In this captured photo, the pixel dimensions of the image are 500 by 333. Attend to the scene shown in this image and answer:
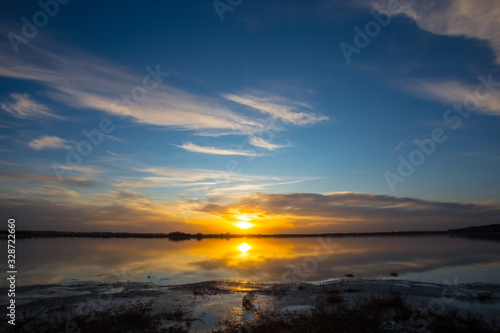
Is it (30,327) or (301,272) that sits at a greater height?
(30,327)

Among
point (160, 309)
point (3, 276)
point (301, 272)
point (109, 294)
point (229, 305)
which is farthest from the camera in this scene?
point (301, 272)

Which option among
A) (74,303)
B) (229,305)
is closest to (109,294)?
(74,303)

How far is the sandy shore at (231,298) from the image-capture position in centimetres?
1158

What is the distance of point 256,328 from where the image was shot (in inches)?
393

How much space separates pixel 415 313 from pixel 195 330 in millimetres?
8586

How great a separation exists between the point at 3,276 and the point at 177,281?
11.8 meters

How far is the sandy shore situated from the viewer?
11.6 m

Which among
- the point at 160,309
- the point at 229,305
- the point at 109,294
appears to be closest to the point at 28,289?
the point at 109,294

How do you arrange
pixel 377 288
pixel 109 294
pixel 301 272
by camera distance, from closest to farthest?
pixel 109 294, pixel 377 288, pixel 301 272

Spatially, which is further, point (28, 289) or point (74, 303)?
point (28, 289)

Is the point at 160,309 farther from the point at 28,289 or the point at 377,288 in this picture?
the point at 377,288

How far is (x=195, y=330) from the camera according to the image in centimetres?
1030

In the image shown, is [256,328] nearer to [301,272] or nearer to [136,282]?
[136,282]

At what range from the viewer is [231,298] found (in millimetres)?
15266
